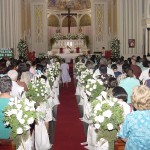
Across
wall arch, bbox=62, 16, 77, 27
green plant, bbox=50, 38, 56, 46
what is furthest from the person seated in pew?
wall arch, bbox=62, 16, 77, 27

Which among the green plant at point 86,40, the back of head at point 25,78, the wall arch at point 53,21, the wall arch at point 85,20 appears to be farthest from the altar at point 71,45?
the back of head at point 25,78

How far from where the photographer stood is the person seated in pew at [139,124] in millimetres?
4160

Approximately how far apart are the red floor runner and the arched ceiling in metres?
27.2

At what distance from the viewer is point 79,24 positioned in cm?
4341

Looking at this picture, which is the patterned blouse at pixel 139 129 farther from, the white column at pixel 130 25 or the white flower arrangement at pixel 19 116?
the white column at pixel 130 25

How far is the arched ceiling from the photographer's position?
4272cm

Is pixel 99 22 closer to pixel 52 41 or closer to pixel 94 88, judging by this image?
pixel 52 41

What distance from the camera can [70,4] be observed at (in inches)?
1684

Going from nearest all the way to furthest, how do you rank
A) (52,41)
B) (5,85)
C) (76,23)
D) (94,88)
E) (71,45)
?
(5,85)
(94,88)
(71,45)
(52,41)
(76,23)

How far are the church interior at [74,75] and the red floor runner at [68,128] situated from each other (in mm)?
25

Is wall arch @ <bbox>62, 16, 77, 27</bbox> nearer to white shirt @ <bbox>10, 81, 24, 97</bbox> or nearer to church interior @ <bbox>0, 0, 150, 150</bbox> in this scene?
church interior @ <bbox>0, 0, 150, 150</bbox>

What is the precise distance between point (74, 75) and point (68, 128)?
621 inches

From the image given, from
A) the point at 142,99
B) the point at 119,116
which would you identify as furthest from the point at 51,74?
the point at 142,99

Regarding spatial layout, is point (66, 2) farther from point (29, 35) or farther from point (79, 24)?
point (29, 35)
